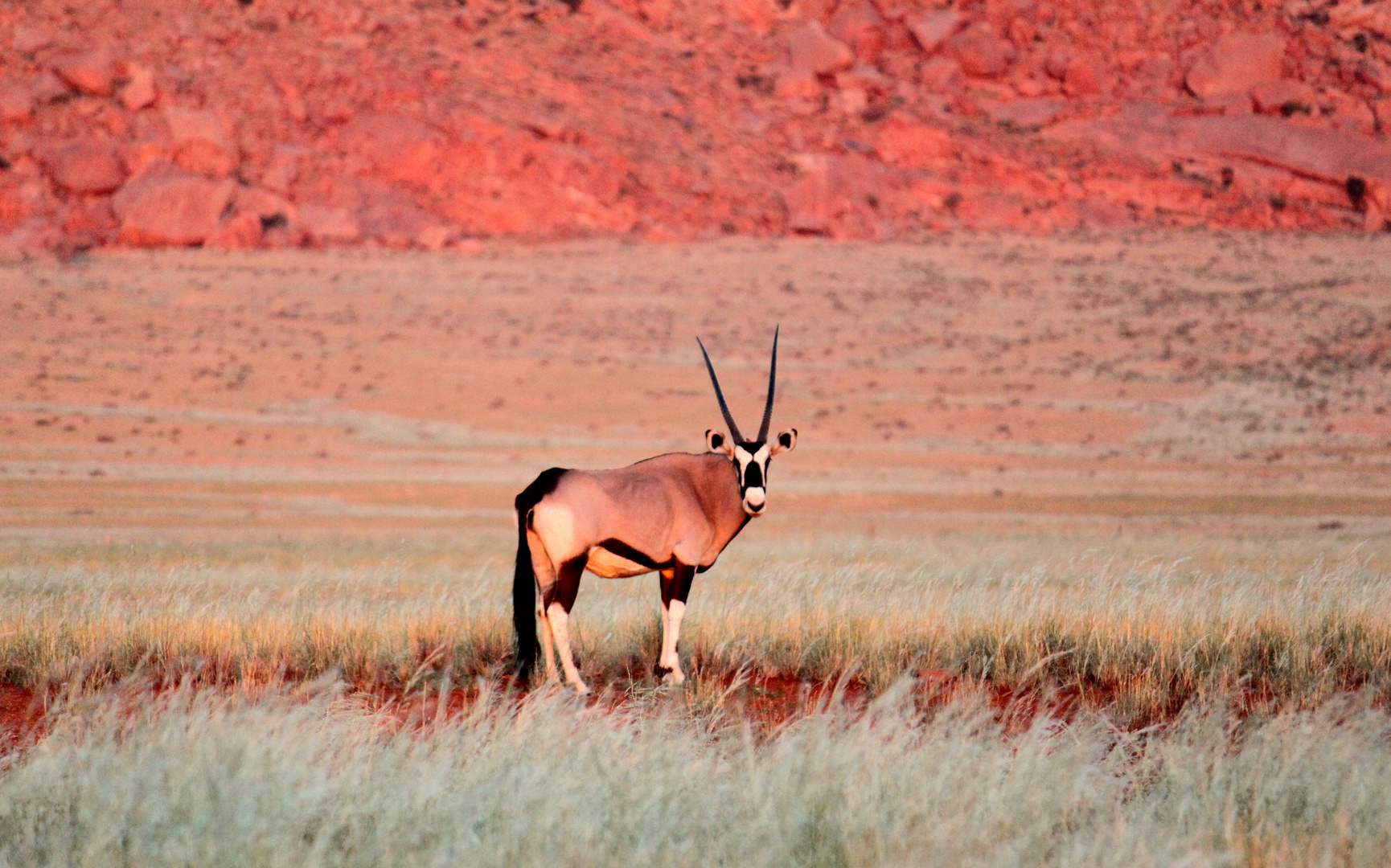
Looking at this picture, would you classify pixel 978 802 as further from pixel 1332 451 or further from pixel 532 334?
pixel 532 334

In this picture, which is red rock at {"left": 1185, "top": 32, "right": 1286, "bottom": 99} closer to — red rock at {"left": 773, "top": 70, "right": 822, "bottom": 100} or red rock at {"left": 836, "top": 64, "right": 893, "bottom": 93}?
red rock at {"left": 836, "top": 64, "right": 893, "bottom": 93}

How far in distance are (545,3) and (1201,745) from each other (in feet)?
247

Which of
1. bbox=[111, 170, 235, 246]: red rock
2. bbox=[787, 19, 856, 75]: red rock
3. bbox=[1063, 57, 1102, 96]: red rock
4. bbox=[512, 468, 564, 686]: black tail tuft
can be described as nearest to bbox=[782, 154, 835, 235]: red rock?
bbox=[787, 19, 856, 75]: red rock

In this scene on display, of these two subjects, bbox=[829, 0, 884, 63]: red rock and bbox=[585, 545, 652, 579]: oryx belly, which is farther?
bbox=[829, 0, 884, 63]: red rock

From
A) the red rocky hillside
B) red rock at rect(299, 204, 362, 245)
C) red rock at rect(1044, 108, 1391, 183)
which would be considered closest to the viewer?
red rock at rect(299, 204, 362, 245)

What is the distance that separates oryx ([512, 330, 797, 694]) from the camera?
27.6 ft

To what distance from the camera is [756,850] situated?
217 inches

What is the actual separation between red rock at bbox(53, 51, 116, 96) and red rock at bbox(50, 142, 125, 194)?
415 cm

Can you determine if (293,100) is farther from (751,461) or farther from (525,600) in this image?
(751,461)

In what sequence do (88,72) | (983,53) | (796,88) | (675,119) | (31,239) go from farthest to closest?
1. (983,53)
2. (796,88)
3. (675,119)
4. (88,72)
5. (31,239)

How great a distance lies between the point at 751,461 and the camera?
8.51 m

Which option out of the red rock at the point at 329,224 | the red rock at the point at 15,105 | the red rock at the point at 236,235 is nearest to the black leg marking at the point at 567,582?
the red rock at the point at 236,235

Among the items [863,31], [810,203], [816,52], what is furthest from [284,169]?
[863,31]

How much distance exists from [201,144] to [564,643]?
57745 millimetres
